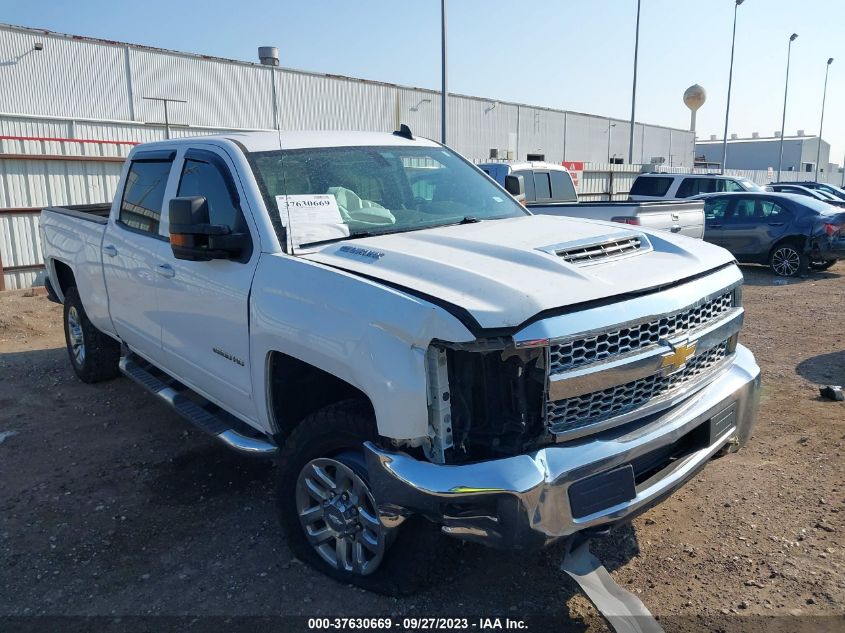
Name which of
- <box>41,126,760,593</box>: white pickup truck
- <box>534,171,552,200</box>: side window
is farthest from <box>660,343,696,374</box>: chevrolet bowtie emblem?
<box>534,171,552,200</box>: side window

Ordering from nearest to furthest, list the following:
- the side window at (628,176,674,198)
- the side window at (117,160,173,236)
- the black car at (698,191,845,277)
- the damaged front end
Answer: the damaged front end
the side window at (117,160,173,236)
the black car at (698,191,845,277)
the side window at (628,176,674,198)

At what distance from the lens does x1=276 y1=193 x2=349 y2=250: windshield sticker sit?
3350 mm

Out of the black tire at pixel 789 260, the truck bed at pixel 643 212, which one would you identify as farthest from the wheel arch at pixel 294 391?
the black tire at pixel 789 260

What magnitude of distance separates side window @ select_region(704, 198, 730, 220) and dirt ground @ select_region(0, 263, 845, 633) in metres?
8.66

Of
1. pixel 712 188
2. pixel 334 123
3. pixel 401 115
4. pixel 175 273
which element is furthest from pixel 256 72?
pixel 175 273

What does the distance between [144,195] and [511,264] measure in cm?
301

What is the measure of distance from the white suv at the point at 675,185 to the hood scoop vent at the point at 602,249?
43.8 feet

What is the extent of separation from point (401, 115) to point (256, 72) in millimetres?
7273

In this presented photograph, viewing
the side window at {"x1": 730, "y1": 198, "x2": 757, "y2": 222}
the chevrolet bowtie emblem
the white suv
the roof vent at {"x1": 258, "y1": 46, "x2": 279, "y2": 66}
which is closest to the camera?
the chevrolet bowtie emblem

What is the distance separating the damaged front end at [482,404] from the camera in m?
2.45

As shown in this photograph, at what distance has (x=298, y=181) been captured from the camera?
11.9 feet

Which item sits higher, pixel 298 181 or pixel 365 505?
pixel 298 181

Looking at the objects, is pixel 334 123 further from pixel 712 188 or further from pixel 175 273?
pixel 175 273

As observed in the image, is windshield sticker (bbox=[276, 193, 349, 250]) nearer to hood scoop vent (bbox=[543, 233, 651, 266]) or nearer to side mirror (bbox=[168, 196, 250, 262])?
side mirror (bbox=[168, 196, 250, 262])
